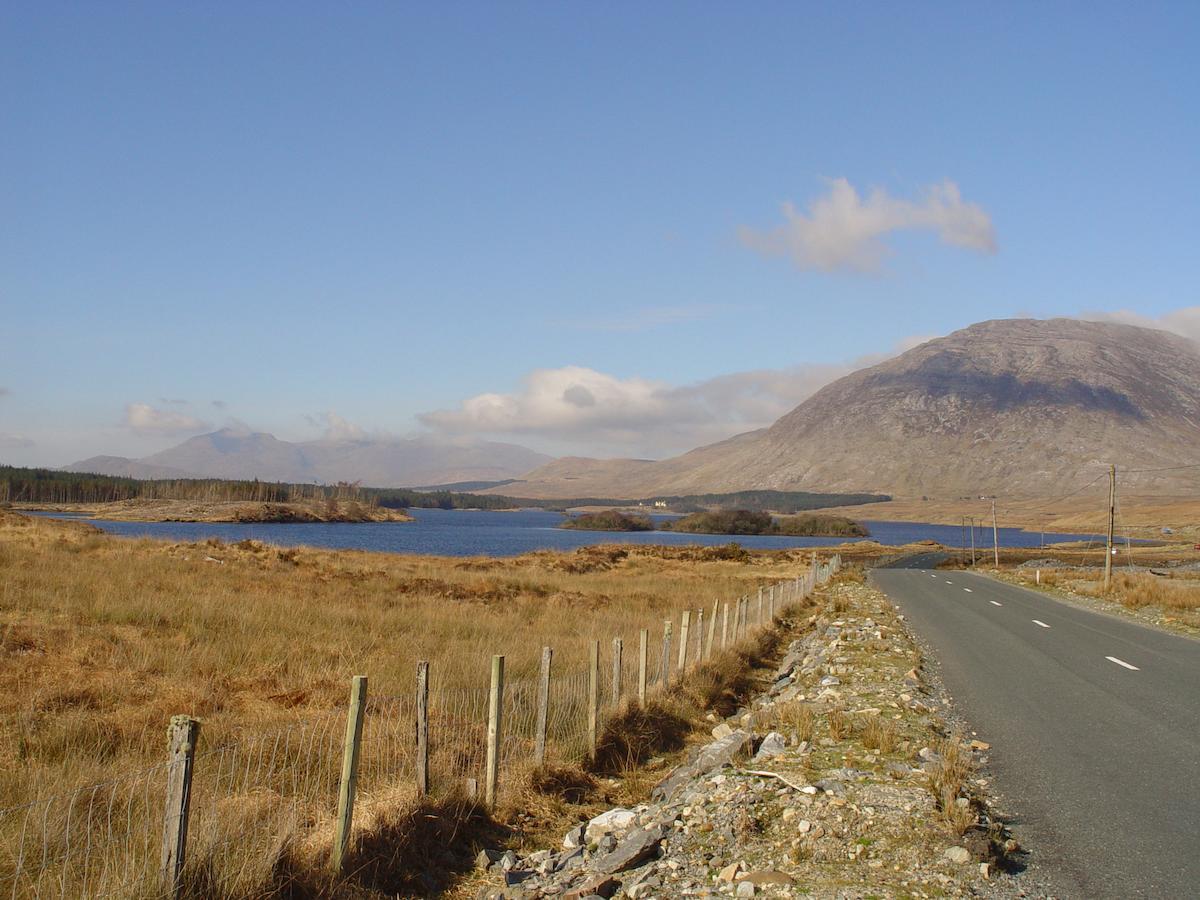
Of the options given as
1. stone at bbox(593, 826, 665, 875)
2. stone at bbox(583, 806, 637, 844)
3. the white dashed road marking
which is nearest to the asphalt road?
the white dashed road marking

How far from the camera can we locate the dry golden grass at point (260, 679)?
22.9 feet

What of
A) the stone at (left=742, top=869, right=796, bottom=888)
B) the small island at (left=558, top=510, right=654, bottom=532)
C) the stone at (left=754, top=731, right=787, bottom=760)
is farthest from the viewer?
the small island at (left=558, top=510, right=654, bottom=532)

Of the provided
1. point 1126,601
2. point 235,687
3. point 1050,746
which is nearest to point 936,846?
point 1050,746

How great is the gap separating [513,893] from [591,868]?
712mm

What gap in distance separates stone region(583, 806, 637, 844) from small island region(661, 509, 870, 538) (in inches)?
6757

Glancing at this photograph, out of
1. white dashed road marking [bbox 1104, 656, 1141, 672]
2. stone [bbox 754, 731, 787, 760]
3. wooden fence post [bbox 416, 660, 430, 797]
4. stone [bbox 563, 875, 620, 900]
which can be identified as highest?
wooden fence post [bbox 416, 660, 430, 797]

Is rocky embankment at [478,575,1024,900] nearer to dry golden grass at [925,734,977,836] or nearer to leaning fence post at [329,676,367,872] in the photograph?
dry golden grass at [925,734,977,836]

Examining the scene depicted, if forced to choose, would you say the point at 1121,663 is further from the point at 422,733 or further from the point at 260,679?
the point at 260,679

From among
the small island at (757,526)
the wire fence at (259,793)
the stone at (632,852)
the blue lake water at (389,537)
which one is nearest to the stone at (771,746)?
the wire fence at (259,793)

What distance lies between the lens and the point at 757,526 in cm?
18250

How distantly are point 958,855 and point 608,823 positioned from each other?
Result: 3.20 meters

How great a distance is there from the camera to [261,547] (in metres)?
42.6

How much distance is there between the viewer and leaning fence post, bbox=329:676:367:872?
668cm

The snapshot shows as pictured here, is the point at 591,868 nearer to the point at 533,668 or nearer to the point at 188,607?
the point at 533,668
